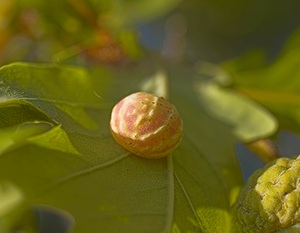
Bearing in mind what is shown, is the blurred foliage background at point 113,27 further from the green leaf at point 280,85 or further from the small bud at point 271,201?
the small bud at point 271,201

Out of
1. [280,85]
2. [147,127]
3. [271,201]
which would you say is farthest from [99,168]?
[280,85]

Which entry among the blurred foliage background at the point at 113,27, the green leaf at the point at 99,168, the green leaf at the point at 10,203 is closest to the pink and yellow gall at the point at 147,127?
the green leaf at the point at 99,168

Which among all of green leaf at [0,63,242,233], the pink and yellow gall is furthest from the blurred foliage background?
the pink and yellow gall

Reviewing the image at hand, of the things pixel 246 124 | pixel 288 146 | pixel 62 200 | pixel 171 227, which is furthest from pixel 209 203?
pixel 288 146

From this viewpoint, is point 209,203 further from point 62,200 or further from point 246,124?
point 246,124

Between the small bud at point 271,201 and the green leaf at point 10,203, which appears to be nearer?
the green leaf at point 10,203

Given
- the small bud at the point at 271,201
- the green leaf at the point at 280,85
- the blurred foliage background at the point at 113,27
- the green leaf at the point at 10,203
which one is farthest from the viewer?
the blurred foliage background at the point at 113,27

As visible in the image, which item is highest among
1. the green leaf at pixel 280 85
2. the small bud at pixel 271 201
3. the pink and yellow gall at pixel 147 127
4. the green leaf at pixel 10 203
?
the green leaf at pixel 10 203

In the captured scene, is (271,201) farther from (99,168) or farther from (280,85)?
(280,85)
